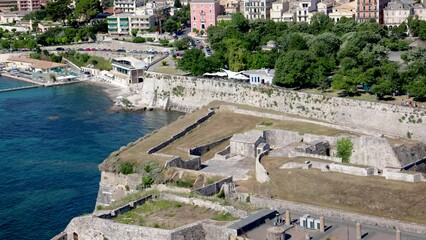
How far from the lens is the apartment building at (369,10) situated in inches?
3494

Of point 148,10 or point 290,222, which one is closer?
point 290,222

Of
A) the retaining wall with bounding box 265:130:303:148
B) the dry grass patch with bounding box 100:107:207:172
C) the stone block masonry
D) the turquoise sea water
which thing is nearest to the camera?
the turquoise sea water

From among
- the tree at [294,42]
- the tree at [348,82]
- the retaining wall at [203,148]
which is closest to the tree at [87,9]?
the tree at [294,42]

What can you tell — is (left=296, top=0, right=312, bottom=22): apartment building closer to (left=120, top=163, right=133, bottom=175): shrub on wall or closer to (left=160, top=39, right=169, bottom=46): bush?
(left=160, top=39, right=169, bottom=46): bush

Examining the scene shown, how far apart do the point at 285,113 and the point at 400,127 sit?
358 inches

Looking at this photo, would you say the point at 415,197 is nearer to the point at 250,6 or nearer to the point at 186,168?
the point at 186,168

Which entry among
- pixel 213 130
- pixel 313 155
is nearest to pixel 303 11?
pixel 213 130

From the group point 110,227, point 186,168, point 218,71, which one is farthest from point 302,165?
point 218,71

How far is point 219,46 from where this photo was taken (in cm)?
7669

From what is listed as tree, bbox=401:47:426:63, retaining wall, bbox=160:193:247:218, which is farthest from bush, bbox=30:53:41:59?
retaining wall, bbox=160:193:247:218

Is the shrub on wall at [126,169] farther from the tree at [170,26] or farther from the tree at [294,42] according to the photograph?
the tree at [170,26]

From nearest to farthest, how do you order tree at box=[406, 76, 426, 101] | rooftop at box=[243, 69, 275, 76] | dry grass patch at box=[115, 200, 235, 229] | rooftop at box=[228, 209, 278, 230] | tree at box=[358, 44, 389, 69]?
rooftop at box=[228, 209, 278, 230] < dry grass patch at box=[115, 200, 235, 229] < tree at box=[406, 76, 426, 101] < tree at box=[358, 44, 389, 69] < rooftop at box=[243, 69, 275, 76]

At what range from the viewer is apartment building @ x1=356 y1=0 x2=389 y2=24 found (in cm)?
8875

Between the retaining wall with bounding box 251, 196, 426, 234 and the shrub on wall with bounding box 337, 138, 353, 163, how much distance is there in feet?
40.3
